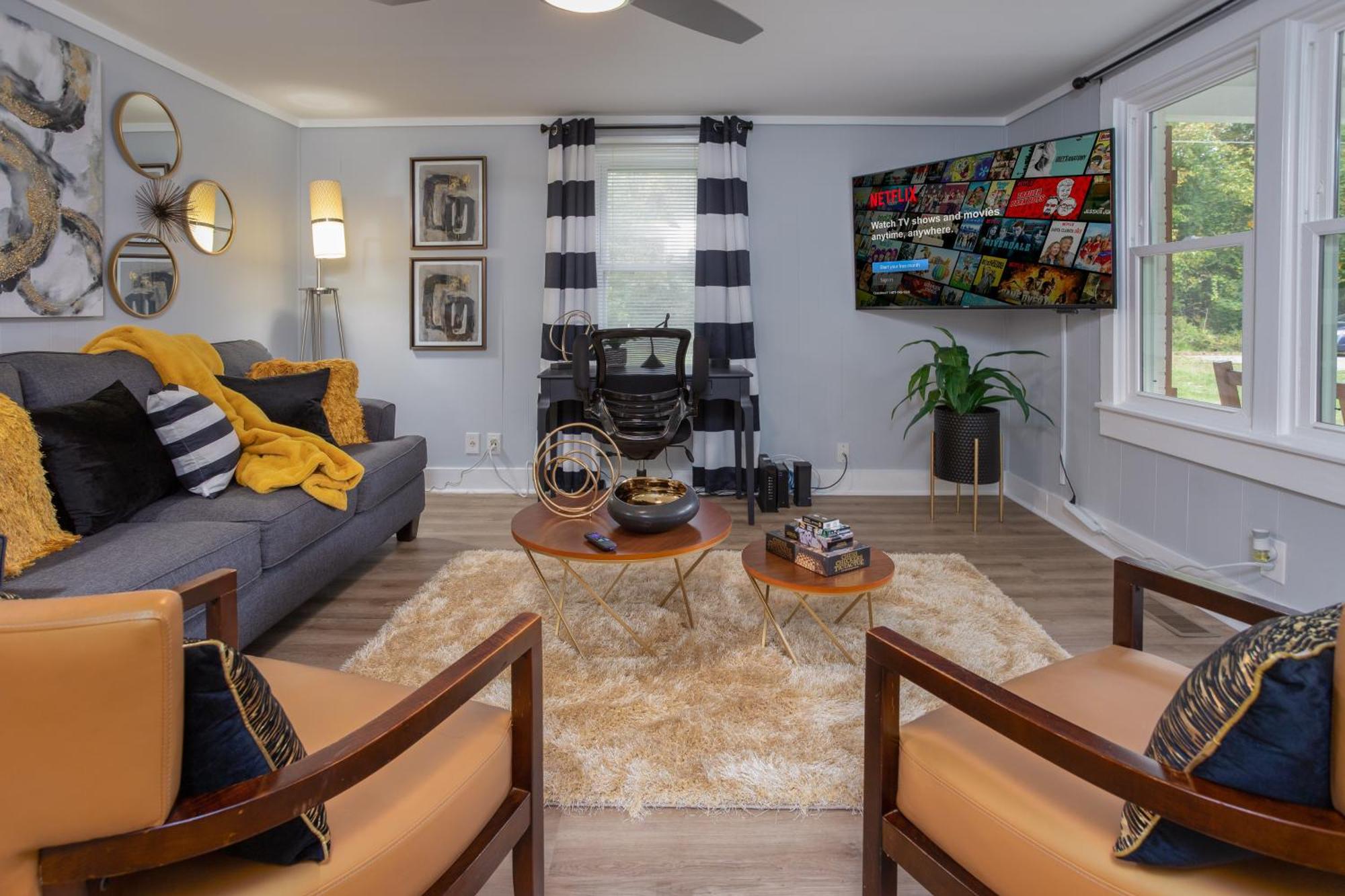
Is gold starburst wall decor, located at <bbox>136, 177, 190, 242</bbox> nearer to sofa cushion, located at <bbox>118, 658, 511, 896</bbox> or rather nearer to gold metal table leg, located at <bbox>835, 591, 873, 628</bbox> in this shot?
sofa cushion, located at <bbox>118, 658, 511, 896</bbox>

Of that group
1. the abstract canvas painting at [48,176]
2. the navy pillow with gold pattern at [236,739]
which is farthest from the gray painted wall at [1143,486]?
the abstract canvas painting at [48,176]

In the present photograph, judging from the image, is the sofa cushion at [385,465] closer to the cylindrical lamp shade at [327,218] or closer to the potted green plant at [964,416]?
the cylindrical lamp shade at [327,218]

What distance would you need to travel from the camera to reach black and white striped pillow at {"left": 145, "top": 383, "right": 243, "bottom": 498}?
253 cm

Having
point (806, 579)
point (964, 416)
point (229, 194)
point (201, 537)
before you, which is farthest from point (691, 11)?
point (229, 194)

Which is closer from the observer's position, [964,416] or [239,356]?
[239,356]

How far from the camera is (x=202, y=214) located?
3854 mm

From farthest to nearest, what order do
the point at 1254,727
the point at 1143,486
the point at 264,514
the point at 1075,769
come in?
the point at 1143,486 → the point at 264,514 → the point at 1075,769 → the point at 1254,727

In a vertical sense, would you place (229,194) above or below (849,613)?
above

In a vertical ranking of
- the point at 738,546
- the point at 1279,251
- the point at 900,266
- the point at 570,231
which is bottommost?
the point at 738,546

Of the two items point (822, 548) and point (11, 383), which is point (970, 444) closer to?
point (822, 548)

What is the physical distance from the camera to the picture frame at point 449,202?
15.5ft

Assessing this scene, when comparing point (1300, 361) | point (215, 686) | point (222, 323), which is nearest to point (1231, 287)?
point (1300, 361)

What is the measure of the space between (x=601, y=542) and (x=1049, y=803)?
144 centimetres

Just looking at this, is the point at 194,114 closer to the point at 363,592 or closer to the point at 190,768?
the point at 363,592
